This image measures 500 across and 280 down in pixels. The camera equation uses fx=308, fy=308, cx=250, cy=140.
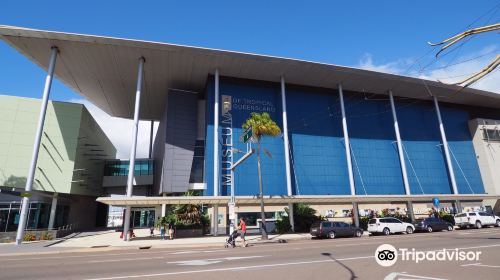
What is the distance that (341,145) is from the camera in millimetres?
41656

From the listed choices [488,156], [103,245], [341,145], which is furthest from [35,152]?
[488,156]

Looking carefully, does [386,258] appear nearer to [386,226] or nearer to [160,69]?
[386,226]

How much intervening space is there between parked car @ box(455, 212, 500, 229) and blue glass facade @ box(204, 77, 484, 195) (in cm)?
974

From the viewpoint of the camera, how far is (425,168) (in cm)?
4472

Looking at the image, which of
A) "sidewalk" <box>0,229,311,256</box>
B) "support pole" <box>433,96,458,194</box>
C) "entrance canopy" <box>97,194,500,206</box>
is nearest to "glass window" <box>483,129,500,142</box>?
"support pole" <box>433,96,458,194</box>

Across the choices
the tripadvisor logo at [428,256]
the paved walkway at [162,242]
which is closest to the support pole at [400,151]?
the paved walkway at [162,242]

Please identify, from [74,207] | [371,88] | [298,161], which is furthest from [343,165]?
[74,207]

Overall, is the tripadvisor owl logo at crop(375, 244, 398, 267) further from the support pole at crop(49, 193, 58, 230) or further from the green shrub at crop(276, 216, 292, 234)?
the support pole at crop(49, 193, 58, 230)

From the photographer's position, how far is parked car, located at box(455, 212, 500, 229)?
3212 cm

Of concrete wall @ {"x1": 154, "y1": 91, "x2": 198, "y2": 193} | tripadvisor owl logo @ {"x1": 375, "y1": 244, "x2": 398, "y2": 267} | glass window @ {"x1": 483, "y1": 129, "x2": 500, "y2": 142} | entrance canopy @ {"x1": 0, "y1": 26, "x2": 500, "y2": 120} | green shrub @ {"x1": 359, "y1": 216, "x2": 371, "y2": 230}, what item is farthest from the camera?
glass window @ {"x1": 483, "y1": 129, "x2": 500, "y2": 142}

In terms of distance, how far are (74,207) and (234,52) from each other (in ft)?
101

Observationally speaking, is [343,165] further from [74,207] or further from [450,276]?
[74,207]

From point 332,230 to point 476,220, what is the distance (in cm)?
1767

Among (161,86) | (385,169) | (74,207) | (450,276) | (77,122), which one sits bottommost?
(450,276)
